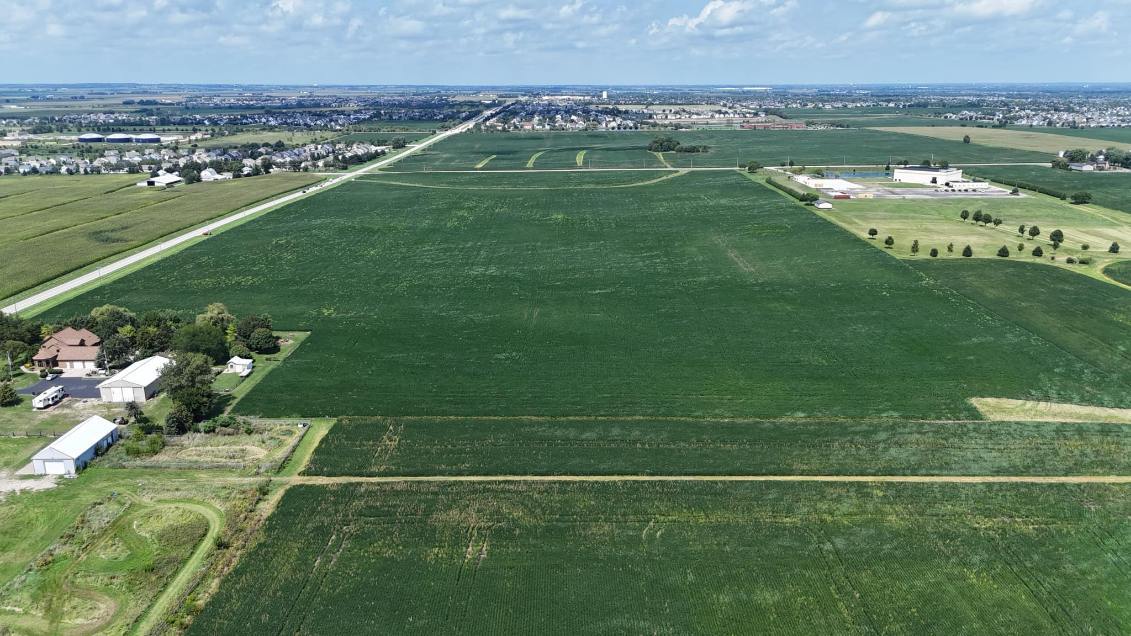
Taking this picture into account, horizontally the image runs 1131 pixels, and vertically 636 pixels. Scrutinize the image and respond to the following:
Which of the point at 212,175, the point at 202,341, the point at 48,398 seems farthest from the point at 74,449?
the point at 212,175

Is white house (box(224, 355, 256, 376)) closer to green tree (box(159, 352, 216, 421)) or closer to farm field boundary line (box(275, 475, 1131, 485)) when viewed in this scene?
green tree (box(159, 352, 216, 421))

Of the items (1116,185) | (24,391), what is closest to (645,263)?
(24,391)

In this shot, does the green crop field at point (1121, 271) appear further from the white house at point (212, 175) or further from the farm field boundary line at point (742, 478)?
the white house at point (212, 175)

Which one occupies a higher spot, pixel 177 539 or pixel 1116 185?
pixel 1116 185

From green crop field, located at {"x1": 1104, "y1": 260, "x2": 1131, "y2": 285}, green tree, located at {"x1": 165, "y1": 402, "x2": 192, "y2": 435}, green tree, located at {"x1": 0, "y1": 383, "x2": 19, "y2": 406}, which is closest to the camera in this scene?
green tree, located at {"x1": 165, "y1": 402, "x2": 192, "y2": 435}

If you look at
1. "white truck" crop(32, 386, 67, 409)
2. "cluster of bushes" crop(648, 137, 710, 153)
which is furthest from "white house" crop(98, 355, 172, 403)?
"cluster of bushes" crop(648, 137, 710, 153)

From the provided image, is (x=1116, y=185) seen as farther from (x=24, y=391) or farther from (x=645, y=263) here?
(x=24, y=391)
